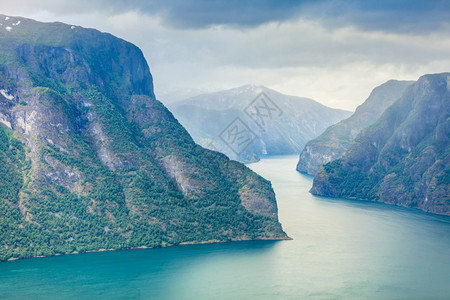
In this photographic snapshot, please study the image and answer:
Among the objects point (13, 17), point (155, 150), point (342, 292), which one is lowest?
point (342, 292)

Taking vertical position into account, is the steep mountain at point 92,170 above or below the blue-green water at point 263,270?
above

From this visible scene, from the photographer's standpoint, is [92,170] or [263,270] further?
[92,170]

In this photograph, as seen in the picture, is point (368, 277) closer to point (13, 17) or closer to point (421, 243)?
point (421, 243)

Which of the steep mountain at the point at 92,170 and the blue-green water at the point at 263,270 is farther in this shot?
the steep mountain at the point at 92,170

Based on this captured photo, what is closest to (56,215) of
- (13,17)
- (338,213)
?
(13,17)

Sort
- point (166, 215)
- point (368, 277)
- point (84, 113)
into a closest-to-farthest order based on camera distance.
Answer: point (368, 277) → point (166, 215) → point (84, 113)
